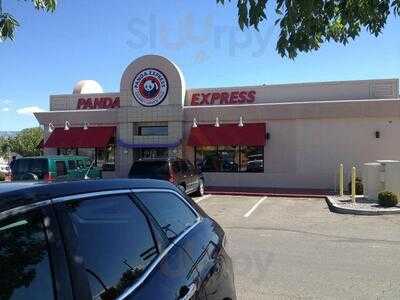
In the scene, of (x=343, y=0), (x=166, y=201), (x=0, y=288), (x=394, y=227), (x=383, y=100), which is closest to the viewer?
(x=0, y=288)

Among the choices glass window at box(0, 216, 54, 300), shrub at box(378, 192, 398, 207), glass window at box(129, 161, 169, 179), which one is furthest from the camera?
glass window at box(129, 161, 169, 179)

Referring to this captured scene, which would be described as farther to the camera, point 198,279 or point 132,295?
point 198,279

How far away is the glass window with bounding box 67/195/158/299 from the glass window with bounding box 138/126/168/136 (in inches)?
912

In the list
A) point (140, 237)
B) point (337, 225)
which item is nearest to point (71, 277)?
point (140, 237)

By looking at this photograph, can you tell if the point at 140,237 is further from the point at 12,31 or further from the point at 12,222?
the point at 12,31

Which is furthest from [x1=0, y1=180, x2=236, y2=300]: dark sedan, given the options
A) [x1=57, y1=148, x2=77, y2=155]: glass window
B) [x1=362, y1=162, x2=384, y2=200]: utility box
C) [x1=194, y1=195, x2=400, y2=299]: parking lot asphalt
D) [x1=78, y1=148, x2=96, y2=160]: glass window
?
[x1=57, y1=148, x2=77, y2=155]: glass window

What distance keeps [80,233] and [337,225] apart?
38.0ft

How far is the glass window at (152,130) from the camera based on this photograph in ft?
85.7

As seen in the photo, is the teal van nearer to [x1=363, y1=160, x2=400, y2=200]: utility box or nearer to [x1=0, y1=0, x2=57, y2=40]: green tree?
[x1=363, y1=160, x2=400, y2=200]: utility box

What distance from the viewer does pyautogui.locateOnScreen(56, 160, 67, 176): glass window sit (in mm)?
17250

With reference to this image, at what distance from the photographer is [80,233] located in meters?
2.41

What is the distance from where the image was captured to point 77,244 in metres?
2.30

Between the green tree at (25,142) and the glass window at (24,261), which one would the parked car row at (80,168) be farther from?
the green tree at (25,142)

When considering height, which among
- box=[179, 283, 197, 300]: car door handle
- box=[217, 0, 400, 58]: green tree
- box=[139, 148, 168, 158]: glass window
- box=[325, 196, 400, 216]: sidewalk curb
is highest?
box=[217, 0, 400, 58]: green tree
